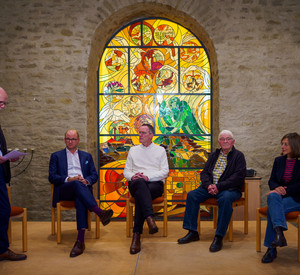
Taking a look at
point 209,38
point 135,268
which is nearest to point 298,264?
point 135,268

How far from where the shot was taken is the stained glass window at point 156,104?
541 cm

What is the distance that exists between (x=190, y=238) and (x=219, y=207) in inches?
19.1

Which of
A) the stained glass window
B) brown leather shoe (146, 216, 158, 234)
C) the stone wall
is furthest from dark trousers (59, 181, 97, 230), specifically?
the stained glass window

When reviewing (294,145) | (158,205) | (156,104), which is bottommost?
(158,205)

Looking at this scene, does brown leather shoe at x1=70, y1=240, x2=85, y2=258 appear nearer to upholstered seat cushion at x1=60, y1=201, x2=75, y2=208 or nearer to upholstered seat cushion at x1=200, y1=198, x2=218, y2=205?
upholstered seat cushion at x1=60, y1=201, x2=75, y2=208

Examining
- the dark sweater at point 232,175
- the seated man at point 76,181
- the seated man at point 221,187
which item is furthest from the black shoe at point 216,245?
the seated man at point 76,181

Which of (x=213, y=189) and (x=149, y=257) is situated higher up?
(x=213, y=189)

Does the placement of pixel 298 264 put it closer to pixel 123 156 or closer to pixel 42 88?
pixel 123 156

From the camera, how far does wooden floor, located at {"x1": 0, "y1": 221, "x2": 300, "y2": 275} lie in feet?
10.1

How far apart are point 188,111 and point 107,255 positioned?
8.90ft

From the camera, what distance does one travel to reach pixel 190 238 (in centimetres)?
386

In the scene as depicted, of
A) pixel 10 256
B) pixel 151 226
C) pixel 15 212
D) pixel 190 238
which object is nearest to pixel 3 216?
pixel 15 212

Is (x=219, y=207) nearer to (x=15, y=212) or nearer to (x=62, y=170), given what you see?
(x=62, y=170)

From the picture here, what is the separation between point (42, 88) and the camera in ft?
16.7
